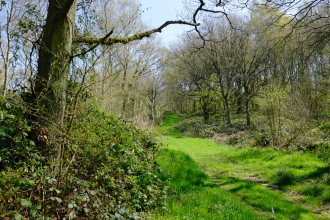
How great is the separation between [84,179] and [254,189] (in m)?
5.30

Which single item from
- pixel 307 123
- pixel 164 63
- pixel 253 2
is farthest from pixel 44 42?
pixel 164 63

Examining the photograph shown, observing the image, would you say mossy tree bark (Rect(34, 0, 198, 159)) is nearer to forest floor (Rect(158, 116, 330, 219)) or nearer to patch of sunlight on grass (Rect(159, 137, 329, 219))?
forest floor (Rect(158, 116, 330, 219))

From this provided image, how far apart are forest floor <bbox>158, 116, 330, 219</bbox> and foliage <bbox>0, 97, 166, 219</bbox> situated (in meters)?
0.72

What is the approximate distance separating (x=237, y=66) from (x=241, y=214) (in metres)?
26.4

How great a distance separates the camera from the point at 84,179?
174 inches

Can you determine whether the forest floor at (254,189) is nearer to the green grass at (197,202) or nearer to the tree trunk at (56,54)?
the green grass at (197,202)

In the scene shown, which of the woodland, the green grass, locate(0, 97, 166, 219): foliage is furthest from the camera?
the green grass

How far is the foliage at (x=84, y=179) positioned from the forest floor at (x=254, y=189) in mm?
724

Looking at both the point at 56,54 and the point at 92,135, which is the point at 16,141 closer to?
the point at 92,135

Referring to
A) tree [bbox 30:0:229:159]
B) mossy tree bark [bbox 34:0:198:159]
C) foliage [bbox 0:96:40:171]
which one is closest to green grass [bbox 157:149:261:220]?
foliage [bbox 0:96:40:171]

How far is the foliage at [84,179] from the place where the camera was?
3.20 metres

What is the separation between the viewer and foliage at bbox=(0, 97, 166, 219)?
320 centimetres

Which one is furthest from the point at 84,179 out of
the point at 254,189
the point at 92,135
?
the point at 254,189

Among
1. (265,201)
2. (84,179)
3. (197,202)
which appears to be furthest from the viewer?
(265,201)
